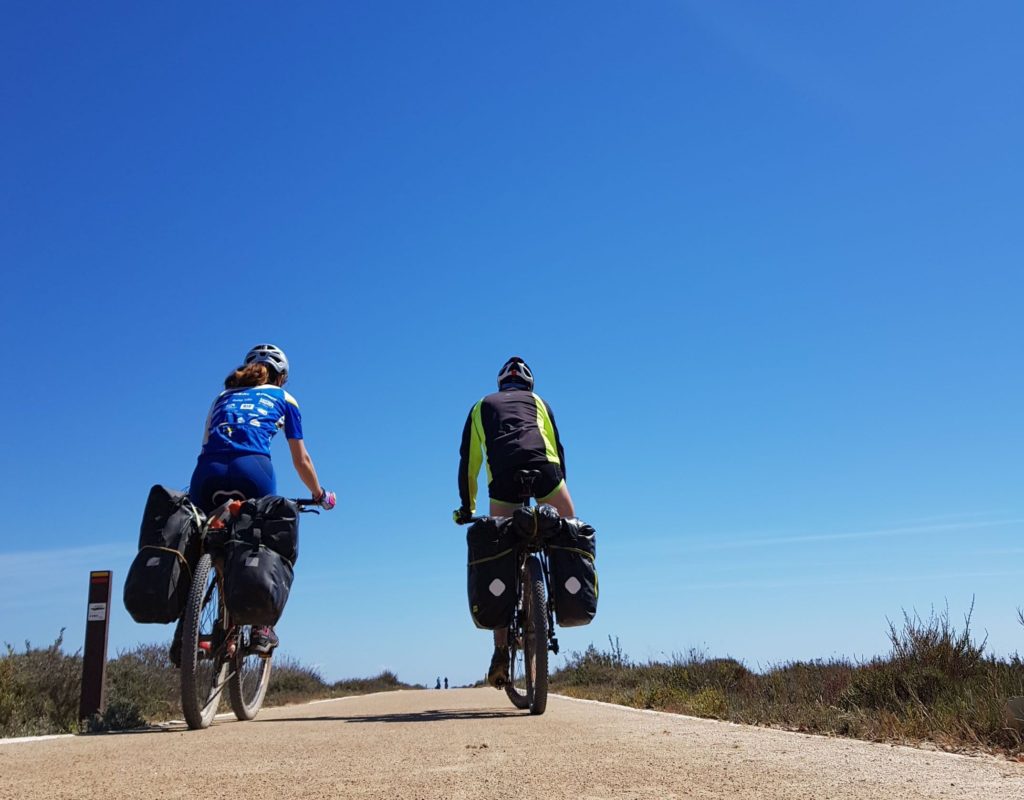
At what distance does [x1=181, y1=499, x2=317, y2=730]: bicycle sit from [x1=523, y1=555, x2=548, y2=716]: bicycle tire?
181 centimetres

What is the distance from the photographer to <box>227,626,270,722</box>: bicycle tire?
6.81m

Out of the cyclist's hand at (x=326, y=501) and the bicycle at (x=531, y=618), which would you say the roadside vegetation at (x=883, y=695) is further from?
the cyclist's hand at (x=326, y=501)

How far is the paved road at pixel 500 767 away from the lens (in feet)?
10.1

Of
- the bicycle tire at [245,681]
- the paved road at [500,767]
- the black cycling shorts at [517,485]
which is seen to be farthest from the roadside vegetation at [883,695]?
the bicycle tire at [245,681]

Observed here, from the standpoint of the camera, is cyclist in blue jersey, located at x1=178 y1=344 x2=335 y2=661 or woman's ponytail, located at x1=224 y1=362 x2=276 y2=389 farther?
woman's ponytail, located at x1=224 y1=362 x2=276 y2=389

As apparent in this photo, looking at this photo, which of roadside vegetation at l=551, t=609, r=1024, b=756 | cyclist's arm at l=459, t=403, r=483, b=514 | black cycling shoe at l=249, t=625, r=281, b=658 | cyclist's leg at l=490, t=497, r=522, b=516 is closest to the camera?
roadside vegetation at l=551, t=609, r=1024, b=756

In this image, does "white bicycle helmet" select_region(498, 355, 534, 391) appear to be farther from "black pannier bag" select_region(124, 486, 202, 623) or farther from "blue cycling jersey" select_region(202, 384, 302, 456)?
"black pannier bag" select_region(124, 486, 202, 623)

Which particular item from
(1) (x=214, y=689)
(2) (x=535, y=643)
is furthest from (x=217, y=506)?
(2) (x=535, y=643)

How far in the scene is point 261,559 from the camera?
5680mm

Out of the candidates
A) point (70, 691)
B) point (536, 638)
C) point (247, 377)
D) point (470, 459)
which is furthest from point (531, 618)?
Result: point (70, 691)

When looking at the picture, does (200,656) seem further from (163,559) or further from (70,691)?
(70,691)

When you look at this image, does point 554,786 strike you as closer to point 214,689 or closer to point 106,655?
point 214,689

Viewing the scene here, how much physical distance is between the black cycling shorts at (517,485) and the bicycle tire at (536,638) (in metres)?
0.59

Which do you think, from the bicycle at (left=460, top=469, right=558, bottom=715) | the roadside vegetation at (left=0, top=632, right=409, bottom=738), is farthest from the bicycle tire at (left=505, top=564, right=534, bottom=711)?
the roadside vegetation at (left=0, top=632, right=409, bottom=738)
